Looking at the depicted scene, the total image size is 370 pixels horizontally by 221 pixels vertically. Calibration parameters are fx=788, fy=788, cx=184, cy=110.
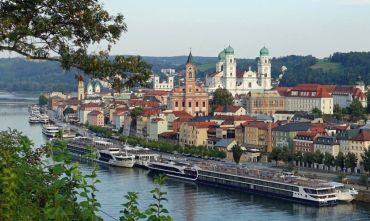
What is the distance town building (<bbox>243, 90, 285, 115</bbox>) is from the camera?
22927 millimetres

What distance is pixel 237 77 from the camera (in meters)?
27.8

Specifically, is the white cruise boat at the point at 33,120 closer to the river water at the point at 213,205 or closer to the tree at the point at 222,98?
the tree at the point at 222,98

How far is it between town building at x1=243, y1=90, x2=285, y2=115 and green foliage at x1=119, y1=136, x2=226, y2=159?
4762mm

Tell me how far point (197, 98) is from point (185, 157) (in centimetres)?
658

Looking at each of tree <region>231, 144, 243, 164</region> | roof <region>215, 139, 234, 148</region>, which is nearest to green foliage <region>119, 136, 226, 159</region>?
roof <region>215, 139, 234, 148</region>

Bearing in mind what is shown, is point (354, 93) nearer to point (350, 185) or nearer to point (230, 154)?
point (230, 154)

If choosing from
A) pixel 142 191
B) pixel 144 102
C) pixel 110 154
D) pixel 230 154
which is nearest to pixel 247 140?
pixel 230 154

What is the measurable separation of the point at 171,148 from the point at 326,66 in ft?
74.6

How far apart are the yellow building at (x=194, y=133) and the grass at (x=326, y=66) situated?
20233mm

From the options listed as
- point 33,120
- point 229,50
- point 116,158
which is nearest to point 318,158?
point 116,158

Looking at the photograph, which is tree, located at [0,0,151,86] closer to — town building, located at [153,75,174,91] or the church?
the church

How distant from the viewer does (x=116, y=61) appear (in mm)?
2906

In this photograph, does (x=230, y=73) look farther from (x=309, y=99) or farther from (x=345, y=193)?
(x=345, y=193)

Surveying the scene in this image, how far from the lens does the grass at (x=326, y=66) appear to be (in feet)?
123
